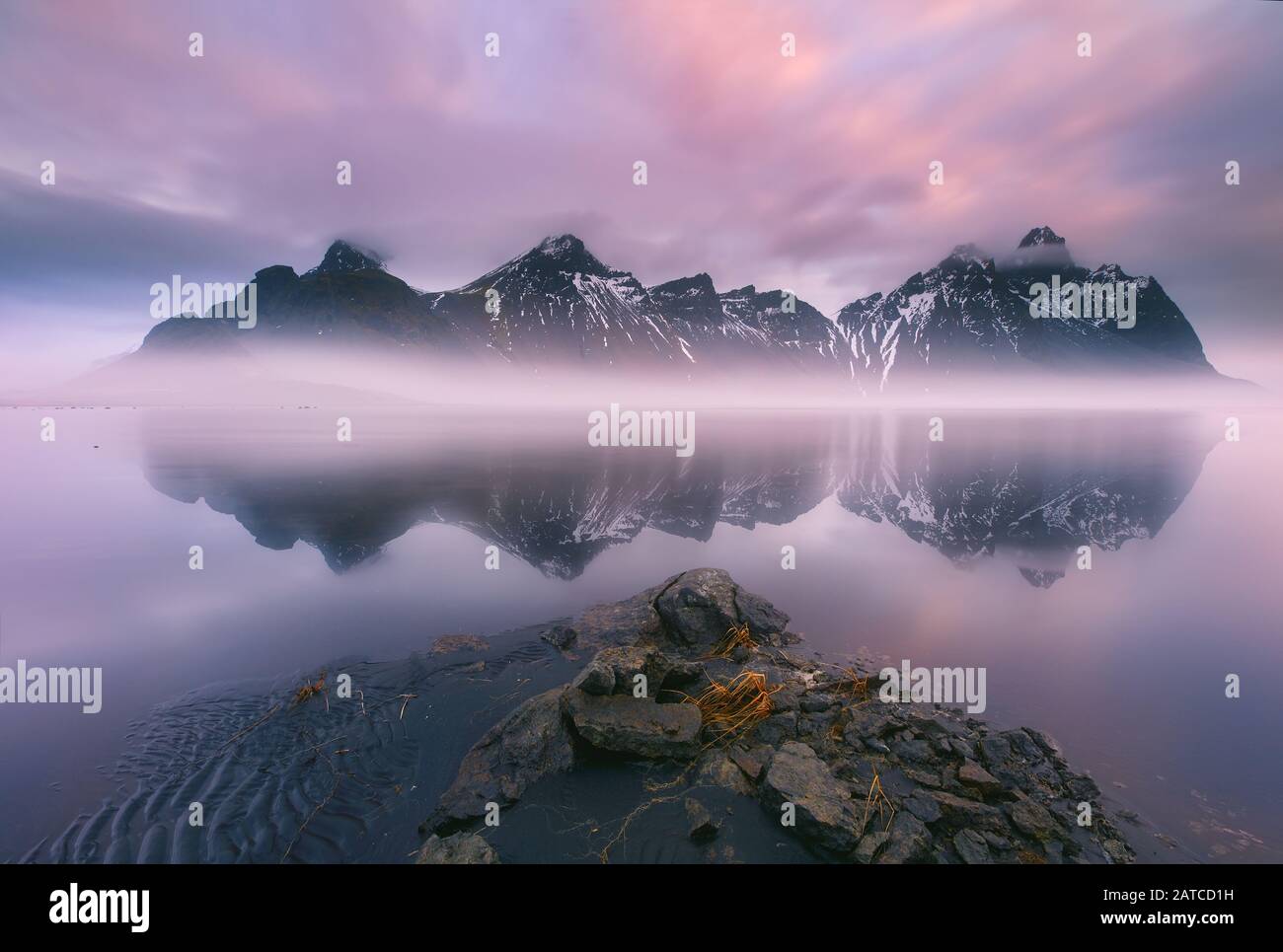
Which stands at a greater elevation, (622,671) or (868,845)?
(622,671)

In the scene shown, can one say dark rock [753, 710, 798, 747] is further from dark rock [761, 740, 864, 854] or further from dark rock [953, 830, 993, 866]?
dark rock [953, 830, 993, 866]

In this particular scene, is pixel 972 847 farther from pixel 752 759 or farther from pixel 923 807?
pixel 752 759

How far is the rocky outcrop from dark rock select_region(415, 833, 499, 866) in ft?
0.47

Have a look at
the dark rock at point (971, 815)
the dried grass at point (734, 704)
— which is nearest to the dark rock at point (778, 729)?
the dried grass at point (734, 704)

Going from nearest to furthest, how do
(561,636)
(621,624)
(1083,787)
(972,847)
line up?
(972,847) → (1083,787) → (561,636) → (621,624)

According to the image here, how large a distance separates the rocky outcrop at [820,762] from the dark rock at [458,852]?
0.14m

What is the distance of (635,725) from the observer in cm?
1042

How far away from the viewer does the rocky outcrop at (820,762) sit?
8.37 m

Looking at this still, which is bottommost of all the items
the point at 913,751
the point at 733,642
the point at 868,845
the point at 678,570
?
the point at 868,845

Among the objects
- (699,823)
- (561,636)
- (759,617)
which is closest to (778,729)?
(699,823)

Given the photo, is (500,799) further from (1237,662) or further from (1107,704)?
(1237,662)

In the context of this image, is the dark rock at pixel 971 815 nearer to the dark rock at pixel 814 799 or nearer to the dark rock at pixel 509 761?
the dark rock at pixel 814 799

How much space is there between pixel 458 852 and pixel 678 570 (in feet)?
58.6

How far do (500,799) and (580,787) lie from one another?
1492mm
